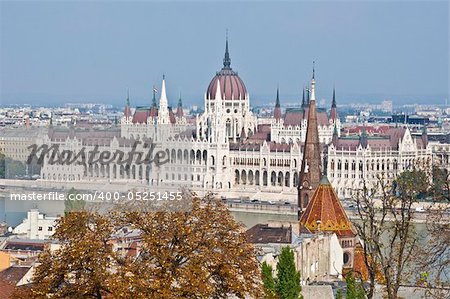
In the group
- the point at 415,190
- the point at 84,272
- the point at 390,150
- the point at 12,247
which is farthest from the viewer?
the point at 390,150

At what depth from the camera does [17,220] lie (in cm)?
3153

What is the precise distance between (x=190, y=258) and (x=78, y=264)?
1.00 metres

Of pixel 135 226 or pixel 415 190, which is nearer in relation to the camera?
pixel 135 226

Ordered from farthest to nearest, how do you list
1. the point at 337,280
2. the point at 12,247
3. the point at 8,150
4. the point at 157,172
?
the point at 8,150
the point at 157,172
the point at 12,247
the point at 337,280

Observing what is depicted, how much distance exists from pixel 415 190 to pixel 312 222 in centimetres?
968

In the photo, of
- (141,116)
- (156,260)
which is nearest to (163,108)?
(141,116)

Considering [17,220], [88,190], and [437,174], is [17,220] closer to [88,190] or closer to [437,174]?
[88,190]

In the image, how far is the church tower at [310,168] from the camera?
30422 mm

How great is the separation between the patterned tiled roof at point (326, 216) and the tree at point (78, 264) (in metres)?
12.0

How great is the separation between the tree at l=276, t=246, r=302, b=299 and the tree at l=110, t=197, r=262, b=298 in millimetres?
4298

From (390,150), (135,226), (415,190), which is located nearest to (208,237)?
(135,226)

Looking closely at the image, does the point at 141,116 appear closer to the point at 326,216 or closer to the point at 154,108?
the point at 154,108

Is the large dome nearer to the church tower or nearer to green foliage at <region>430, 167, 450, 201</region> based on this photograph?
the church tower

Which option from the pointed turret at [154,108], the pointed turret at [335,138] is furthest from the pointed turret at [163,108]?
the pointed turret at [335,138]
